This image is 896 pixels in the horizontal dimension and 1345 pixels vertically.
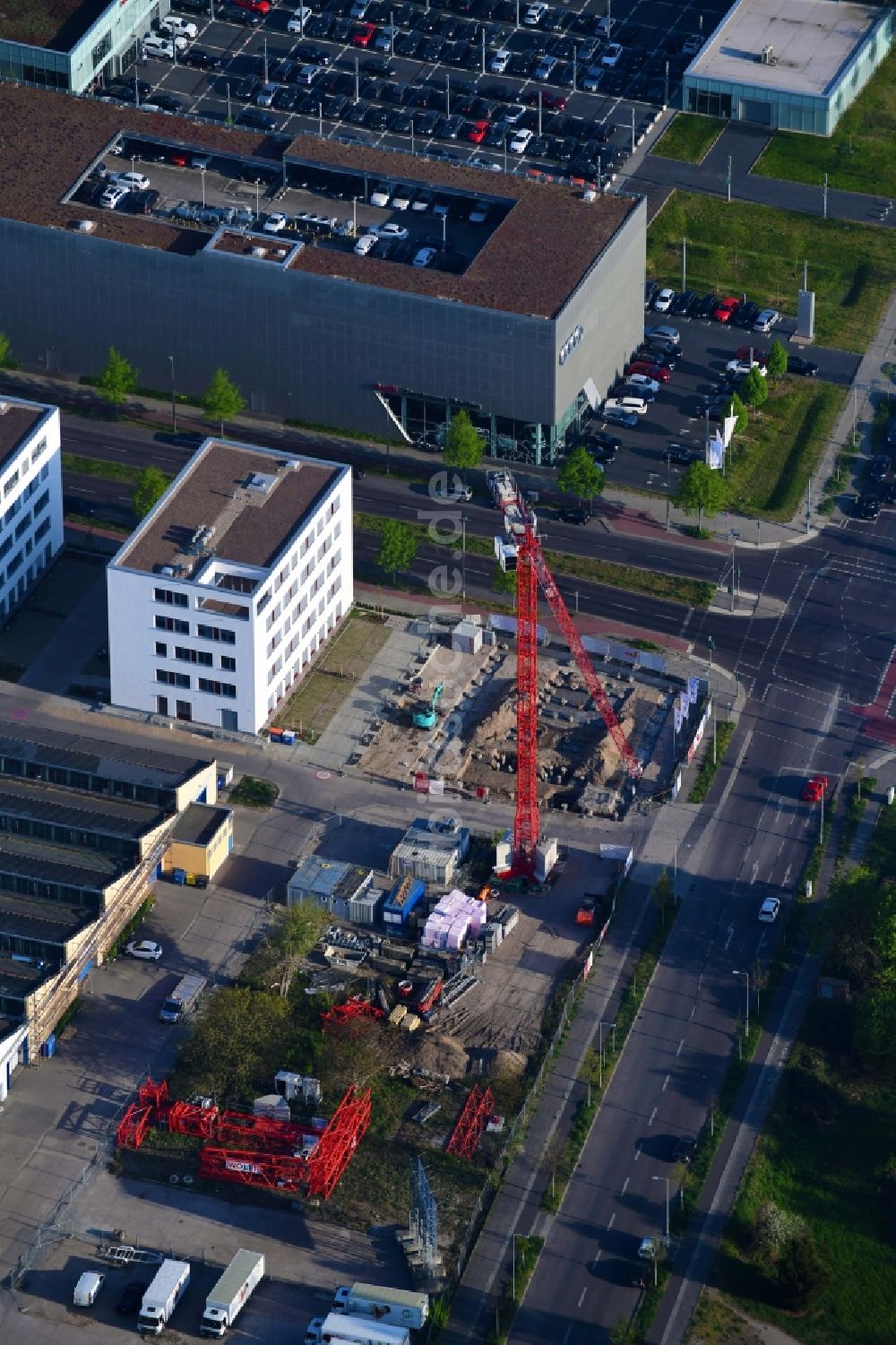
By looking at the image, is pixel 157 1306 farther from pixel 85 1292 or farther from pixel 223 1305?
pixel 85 1292

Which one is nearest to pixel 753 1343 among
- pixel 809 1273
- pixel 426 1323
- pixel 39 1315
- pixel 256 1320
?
pixel 809 1273

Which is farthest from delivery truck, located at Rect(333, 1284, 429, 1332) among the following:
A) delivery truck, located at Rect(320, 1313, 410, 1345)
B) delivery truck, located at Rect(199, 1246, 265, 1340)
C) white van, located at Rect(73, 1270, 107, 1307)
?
white van, located at Rect(73, 1270, 107, 1307)

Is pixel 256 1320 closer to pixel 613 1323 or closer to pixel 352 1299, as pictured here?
pixel 352 1299

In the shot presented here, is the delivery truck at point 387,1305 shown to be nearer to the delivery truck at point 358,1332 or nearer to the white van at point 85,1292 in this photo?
the delivery truck at point 358,1332

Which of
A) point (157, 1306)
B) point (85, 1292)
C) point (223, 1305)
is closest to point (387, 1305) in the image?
point (223, 1305)

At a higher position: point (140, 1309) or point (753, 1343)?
point (753, 1343)
